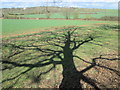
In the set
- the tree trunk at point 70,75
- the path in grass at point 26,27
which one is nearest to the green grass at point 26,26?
the path in grass at point 26,27

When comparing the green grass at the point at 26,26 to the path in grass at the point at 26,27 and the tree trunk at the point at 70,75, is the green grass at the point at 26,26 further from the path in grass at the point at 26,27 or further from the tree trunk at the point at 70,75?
the tree trunk at the point at 70,75

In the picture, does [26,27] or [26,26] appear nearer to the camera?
[26,27]

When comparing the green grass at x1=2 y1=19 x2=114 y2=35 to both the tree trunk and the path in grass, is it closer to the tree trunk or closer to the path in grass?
the path in grass

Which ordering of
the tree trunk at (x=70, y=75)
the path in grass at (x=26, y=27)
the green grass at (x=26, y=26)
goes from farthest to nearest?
1. the green grass at (x=26, y=26)
2. the path in grass at (x=26, y=27)
3. the tree trunk at (x=70, y=75)

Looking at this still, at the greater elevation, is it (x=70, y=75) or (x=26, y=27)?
(x=26, y=27)

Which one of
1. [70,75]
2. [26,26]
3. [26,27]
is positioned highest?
[26,26]

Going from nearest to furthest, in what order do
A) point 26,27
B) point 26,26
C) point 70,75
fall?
1. point 70,75
2. point 26,27
3. point 26,26

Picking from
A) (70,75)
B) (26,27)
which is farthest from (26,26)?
(70,75)

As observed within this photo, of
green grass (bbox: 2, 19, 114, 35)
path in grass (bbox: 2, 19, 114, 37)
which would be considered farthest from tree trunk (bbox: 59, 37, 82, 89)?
green grass (bbox: 2, 19, 114, 35)

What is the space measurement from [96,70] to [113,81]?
756 millimetres

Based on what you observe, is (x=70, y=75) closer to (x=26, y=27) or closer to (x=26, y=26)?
(x=26, y=27)

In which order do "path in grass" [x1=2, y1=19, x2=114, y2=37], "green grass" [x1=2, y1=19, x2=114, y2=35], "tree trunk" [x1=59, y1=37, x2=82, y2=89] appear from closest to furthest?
"tree trunk" [x1=59, y1=37, x2=82, y2=89], "path in grass" [x1=2, y1=19, x2=114, y2=37], "green grass" [x1=2, y1=19, x2=114, y2=35]

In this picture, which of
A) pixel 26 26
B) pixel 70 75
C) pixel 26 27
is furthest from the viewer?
pixel 26 26

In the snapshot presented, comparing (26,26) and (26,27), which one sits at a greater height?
(26,26)
